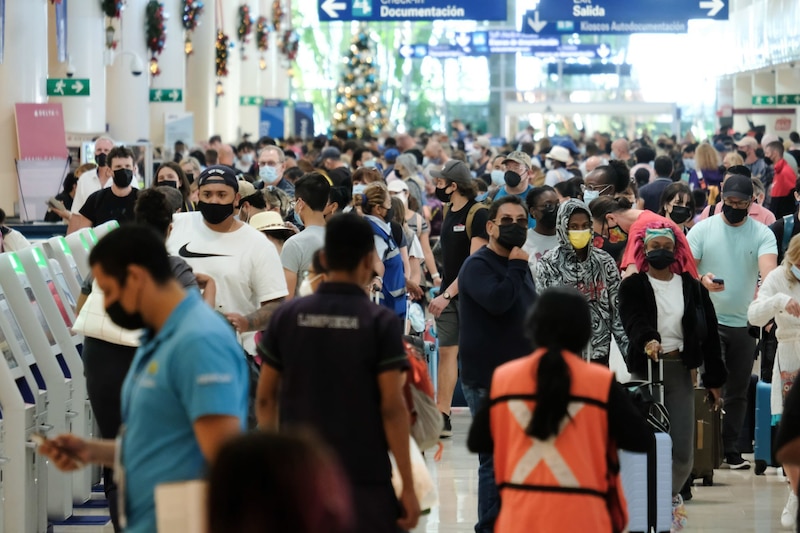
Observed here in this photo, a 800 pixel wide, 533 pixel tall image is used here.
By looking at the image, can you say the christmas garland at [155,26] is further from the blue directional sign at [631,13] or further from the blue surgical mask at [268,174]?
the blue surgical mask at [268,174]

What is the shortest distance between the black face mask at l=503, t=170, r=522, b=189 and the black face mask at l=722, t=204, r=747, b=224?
2307mm

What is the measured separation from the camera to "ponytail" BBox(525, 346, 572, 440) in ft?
13.9

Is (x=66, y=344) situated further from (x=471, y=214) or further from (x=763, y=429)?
(x=763, y=429)

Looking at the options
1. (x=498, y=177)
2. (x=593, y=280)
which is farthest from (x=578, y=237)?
(x=498, y=177)

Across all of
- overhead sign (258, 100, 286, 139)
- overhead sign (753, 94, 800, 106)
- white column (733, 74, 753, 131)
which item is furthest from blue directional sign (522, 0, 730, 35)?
white column (733, 74, 753, 131)

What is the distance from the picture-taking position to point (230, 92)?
37219 mm

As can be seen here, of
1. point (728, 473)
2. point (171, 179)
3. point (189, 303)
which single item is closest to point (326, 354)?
point (189, 303)

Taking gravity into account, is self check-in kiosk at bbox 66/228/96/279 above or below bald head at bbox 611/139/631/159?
below

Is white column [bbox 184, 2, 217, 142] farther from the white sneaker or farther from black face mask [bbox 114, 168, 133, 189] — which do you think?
the white sneaker

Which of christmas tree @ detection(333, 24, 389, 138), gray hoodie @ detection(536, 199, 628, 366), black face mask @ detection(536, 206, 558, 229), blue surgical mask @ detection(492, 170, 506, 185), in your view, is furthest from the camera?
christmas tree @ detection(333, 24, 389, 138)

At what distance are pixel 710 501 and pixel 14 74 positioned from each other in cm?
1187

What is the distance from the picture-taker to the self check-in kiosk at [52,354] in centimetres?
722

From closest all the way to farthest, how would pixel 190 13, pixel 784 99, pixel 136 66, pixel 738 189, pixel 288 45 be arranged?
pixel 738 189 < pixel 136 66 < pixel 190 13 < pixel 784 99 < pixel 288 45

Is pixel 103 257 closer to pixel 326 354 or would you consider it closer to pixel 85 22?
pixel 326 354
